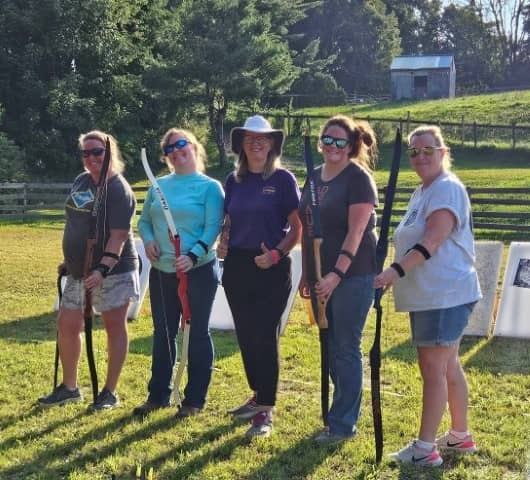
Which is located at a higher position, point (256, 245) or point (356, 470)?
point (256, 245)

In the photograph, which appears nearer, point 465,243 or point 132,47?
point 465,243

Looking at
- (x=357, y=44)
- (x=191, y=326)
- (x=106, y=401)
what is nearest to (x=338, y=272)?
(x=191, y=326)

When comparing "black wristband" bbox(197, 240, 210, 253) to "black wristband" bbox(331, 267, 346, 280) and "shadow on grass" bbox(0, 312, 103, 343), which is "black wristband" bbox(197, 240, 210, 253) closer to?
"black wristband" bbox(331, 267, 346, 280)

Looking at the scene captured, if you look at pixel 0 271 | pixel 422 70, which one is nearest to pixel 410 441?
pixel 0 271

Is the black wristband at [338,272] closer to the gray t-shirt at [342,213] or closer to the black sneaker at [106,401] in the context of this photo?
the gray t-shirt at [342,213]

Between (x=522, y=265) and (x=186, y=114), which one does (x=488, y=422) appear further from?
(x=186, y=114)

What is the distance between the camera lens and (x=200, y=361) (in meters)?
4.54

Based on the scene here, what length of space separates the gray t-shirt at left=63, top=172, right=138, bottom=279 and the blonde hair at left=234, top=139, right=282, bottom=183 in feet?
2.60

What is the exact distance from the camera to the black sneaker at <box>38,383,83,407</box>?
4.84 metres

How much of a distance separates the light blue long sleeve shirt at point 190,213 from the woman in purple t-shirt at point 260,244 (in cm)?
8

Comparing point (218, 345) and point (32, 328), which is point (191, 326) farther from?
point (32, 328)

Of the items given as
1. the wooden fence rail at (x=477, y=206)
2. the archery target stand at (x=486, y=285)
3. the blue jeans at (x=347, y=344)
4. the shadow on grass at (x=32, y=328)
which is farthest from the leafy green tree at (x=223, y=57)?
the blue jeans at (x=347, y=344)

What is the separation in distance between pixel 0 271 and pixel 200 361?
6606 millimetres

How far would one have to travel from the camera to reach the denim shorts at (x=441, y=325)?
142 inches
